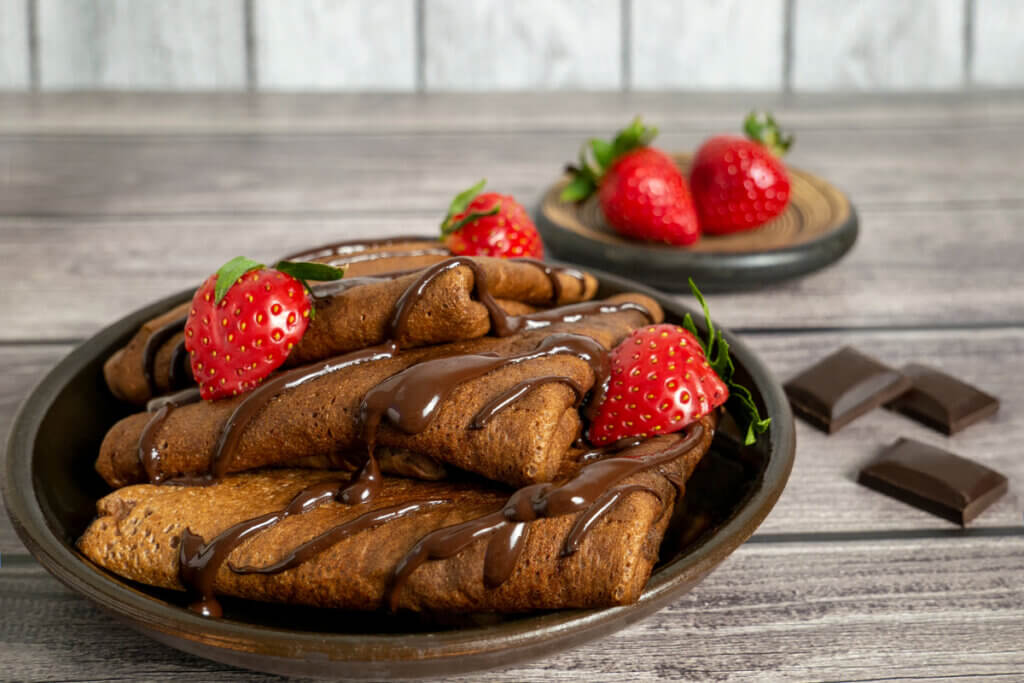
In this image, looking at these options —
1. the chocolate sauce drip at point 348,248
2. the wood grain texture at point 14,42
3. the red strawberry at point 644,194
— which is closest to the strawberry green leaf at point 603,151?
the red strawberry at point 644,194

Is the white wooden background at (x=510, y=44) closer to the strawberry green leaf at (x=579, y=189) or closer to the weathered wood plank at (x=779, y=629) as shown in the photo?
the strawberry green leaf at (x=579, y=189)

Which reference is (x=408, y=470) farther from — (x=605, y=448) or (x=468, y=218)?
(x=468, y=218)

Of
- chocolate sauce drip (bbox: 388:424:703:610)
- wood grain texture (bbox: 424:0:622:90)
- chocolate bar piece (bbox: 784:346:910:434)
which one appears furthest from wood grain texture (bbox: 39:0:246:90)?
chocolate sauce drip (bbox: 388:424:703:610)

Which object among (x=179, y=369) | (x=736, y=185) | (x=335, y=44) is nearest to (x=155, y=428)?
(x=179, y=369)

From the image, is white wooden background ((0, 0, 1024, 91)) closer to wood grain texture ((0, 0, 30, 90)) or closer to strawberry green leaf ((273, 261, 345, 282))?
wood grain texture ((0, 0, 30, 90))

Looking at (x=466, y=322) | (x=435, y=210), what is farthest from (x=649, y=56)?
(x=466, y=322)

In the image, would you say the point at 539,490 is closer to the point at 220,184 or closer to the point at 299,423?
the point at 299,423
